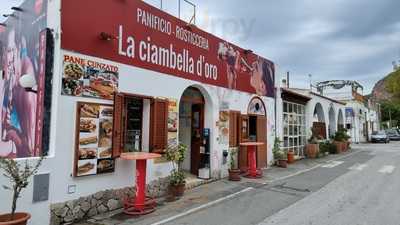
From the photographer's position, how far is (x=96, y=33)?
6.91 m

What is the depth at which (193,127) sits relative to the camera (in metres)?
10.9

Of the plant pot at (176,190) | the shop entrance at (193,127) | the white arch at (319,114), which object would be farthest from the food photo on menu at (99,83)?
the white arch at (319,114)

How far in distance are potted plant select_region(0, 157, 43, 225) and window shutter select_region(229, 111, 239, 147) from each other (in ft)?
23.7

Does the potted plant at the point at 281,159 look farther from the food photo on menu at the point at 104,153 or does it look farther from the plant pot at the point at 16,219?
the plant pot at the point at 16,219

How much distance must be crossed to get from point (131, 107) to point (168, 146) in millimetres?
1510

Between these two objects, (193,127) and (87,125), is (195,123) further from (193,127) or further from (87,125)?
(87,125)

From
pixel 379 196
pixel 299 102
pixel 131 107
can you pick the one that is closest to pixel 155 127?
pixel 131 107

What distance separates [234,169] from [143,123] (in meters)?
4.16

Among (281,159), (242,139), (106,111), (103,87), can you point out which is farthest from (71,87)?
(281,159)

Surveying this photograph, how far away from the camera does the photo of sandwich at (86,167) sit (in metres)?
6.34

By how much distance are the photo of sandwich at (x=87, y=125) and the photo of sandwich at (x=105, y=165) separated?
27.3 inches

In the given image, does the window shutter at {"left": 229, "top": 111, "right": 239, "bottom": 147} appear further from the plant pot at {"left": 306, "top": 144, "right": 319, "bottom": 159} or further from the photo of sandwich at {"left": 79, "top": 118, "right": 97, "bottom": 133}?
the plant pot at {"left": 306, "top": 144, "right": 319, "bottom": 159}

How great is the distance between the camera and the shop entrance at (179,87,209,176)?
34.3ft

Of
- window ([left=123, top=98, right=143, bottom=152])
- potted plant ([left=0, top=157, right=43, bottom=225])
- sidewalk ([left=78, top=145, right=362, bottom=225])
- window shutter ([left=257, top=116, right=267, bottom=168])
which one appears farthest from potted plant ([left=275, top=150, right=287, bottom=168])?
potted plant ([left=0, top=157, right=43, bottom=225])
